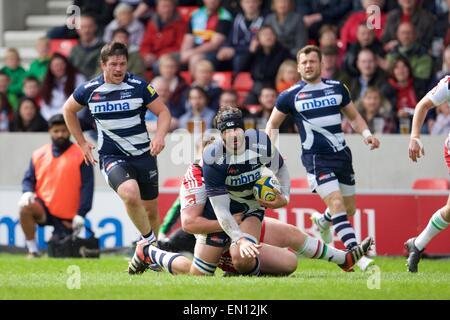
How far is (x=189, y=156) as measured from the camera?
1593cm

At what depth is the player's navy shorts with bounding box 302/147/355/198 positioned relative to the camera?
12344 mm

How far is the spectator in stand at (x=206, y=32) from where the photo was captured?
1862 centimetres

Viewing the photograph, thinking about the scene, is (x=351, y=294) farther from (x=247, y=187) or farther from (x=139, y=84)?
(x=139, y=84)

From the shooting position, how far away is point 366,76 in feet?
55.6

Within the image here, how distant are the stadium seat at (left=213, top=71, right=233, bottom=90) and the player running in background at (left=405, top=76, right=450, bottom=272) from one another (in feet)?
23.2

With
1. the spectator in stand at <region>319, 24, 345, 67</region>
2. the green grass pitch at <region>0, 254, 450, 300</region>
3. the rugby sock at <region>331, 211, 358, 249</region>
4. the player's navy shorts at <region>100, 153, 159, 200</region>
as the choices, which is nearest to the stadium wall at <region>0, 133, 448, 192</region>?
the spectator in stand at <region>319, 24, 345, 67</region>

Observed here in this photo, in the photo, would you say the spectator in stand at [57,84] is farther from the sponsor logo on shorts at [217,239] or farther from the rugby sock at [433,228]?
the rugby sock at [433,228]

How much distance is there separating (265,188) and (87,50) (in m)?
9.04

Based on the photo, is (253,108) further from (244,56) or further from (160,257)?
(160,257)

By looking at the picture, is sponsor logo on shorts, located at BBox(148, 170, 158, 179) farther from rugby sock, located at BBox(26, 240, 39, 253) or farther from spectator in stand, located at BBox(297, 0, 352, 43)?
spectator in stand, located at BBox(297, 0, 352, 43)

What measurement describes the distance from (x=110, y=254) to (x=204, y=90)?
3.08 m

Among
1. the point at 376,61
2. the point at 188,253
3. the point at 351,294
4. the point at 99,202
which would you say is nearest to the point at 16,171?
the point at 99,202

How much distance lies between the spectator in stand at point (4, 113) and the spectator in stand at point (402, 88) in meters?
5.71
